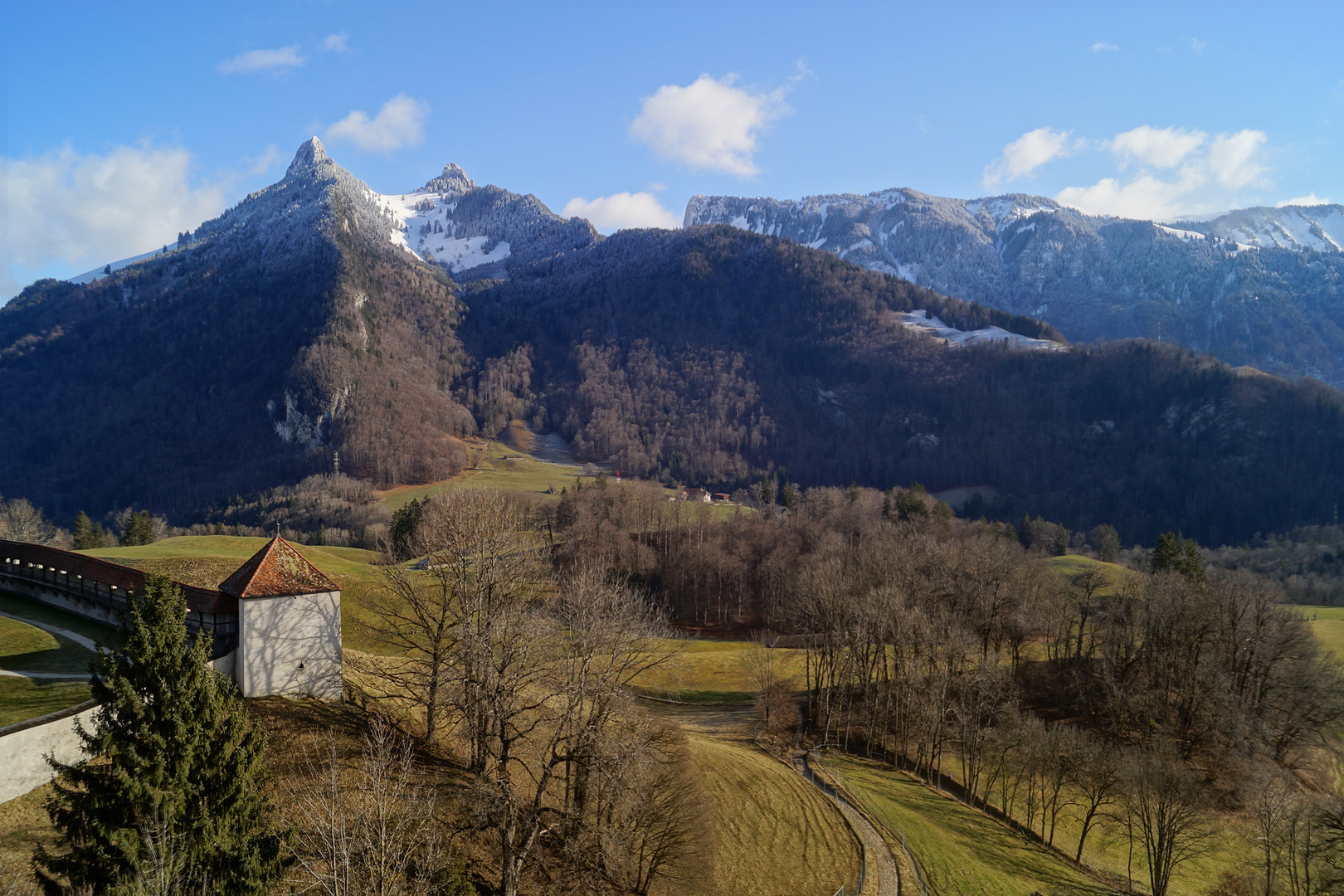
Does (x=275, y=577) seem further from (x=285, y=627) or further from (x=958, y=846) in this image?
(x=958, y=846)

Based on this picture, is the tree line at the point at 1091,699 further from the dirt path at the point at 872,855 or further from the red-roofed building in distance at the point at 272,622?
the red-roofed building in distance at the point at 272,622

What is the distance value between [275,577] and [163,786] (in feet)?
37.7

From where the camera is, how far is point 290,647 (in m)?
27.5

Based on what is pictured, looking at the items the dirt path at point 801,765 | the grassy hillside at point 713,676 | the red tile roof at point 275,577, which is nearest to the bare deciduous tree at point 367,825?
the red tile roof at point 275,577

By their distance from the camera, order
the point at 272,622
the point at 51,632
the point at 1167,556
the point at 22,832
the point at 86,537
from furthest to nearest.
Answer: the point at 86,537 → the point at 1167,556 → the point at 51,632 → the point at 272,622 → the point at 22,832

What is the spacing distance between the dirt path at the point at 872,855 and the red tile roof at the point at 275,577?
1018 inches

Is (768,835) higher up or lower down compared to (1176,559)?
lower down

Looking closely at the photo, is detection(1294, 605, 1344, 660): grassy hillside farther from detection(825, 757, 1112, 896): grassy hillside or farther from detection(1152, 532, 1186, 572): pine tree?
detection(825, 757, 1112, 896): grassy hillside

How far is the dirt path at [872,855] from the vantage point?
28.2 meters

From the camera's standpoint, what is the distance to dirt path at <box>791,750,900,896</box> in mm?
28172

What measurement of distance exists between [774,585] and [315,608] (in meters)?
69.8

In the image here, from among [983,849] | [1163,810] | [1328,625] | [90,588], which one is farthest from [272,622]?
[1328,625]

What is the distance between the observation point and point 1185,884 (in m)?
37.4

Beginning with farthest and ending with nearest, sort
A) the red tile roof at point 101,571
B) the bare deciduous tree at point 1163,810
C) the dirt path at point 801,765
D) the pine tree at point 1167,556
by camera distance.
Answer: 1. the pine tree at point 1167,556
2. the bare deciduous tree at point 1163,810
3. the dirt path at point 801,765
4. the red tile roof at point 101,571
